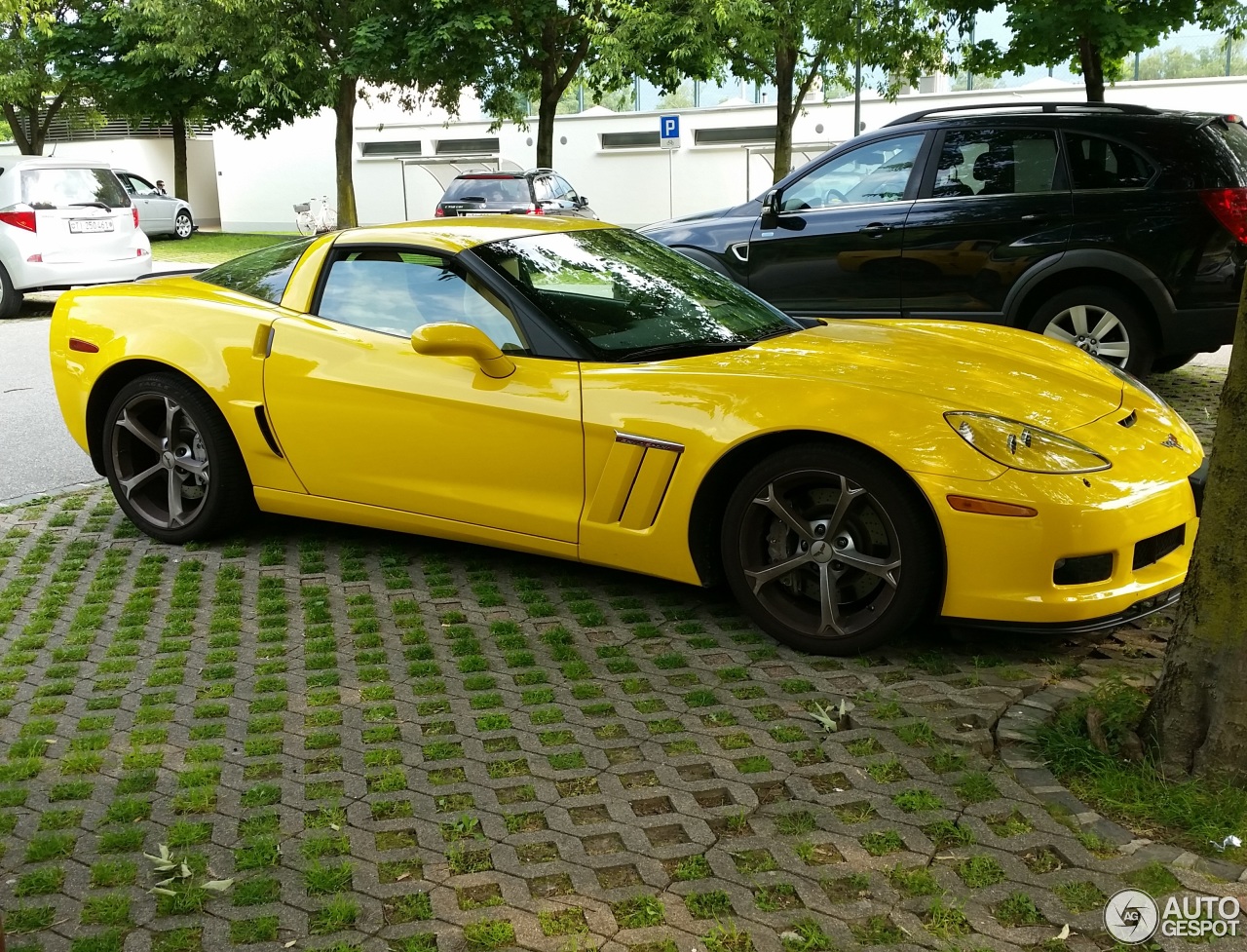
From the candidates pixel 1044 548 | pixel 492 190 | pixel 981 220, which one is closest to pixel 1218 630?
pixel 1044 548

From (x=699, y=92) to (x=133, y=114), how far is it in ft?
52.8

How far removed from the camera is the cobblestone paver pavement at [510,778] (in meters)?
2.78

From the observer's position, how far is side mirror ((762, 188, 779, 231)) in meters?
8.81

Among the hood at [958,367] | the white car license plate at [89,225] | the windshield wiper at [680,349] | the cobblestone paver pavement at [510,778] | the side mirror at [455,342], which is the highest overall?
the white car license plate at [89,225]

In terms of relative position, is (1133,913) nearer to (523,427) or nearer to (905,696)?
(905,696)

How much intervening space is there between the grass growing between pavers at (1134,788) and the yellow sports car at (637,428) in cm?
44

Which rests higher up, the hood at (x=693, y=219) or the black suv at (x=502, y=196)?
the black suv at (x=502, y=196)

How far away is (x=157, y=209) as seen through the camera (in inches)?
1262

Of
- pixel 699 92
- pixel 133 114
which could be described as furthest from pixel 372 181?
pixel 699 92

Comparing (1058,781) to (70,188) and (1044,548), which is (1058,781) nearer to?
(1044,548)

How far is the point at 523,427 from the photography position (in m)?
4.55

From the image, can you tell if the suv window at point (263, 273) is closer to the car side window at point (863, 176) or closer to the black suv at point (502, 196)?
the car side window at point (863, 176)

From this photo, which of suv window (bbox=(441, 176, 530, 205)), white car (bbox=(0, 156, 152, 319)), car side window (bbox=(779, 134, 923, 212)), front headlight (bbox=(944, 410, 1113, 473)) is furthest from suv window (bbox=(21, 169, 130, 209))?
front headlight (bbox=(944, 410, 1113, 473))

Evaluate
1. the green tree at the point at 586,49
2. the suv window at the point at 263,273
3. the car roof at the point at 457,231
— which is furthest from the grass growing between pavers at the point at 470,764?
the green tree at the point at 586,49
